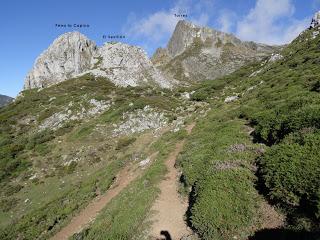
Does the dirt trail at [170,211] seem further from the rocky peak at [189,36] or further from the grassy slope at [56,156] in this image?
the rocky peak at [189,36]

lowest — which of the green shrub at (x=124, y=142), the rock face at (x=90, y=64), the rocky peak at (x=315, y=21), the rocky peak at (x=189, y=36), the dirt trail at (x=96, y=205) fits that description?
the dirt trail at (x=96, y=205)

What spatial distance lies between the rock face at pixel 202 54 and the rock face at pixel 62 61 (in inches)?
1526

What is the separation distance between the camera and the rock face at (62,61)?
A: 89.1 metres

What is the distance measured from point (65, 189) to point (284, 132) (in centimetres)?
2083

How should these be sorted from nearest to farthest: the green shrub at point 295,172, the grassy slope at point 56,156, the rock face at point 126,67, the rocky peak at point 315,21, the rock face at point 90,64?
the green shrub at point 295,172 → the grassy slope at point 56,156 → the rocky peak at point 315,21 → the rock face at point 126,67 → the rock face at point 90,64

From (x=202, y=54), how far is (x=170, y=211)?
137620 millimetres

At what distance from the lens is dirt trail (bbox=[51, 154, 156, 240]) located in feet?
69.6

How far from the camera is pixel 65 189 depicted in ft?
100

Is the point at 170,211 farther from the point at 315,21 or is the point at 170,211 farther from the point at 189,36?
the point at 189,36

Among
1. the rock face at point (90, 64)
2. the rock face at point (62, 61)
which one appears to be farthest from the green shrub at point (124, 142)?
the rock face at point (62, 61)

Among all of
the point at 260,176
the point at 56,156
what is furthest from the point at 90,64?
the point at 260,176

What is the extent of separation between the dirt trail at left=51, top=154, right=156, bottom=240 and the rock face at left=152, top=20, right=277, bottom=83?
9618cm

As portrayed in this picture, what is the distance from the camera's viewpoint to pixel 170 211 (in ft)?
55.6

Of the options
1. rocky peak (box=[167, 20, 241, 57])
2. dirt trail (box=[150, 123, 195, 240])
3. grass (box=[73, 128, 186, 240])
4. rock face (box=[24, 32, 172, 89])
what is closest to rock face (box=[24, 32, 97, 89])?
rock face (box=[24, 32, 172, 89])
